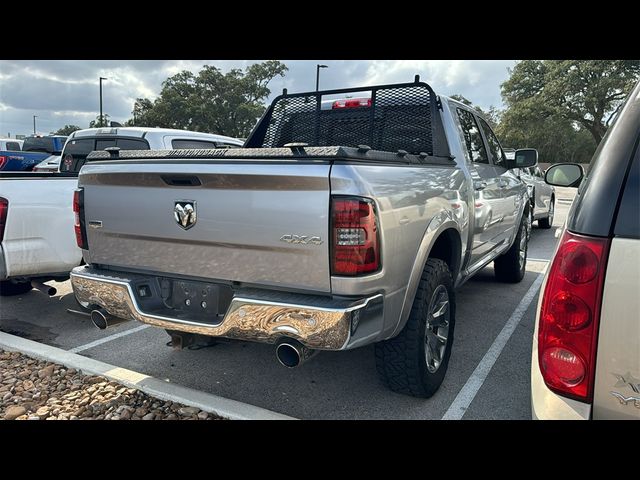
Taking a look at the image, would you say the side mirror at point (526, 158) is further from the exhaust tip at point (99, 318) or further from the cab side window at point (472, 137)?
the exhaust tip at point (99, 318)

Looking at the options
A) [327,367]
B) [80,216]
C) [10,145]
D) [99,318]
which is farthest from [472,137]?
[10,145]

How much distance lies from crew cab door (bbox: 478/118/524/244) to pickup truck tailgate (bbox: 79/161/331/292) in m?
3.03

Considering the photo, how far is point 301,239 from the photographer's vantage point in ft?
7.69

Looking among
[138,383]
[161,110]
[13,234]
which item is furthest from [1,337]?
[161,110]

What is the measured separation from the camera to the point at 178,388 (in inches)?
124

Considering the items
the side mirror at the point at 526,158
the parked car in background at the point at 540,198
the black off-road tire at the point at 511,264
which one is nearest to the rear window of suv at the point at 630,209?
the side mirror at the point at 526,158

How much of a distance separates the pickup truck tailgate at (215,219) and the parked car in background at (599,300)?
1.05 metres

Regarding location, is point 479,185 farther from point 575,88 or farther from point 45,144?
point 575,88

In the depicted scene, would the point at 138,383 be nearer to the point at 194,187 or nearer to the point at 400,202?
the point at 194,187

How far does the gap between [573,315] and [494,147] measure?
3.94 meters

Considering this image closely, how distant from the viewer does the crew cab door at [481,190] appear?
4098 mm

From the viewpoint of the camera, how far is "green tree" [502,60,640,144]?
3109cm

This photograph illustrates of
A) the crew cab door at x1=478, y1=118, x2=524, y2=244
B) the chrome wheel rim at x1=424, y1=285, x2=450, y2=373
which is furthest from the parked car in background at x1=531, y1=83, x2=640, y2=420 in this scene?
the crew cab door at x1=478, y1=118, x2=524, y2=244

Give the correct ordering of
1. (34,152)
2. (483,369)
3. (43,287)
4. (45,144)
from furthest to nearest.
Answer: (45,144)
(34,152)
(43,287)
(483,369)
